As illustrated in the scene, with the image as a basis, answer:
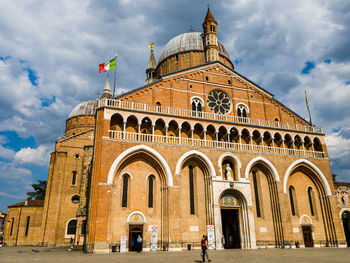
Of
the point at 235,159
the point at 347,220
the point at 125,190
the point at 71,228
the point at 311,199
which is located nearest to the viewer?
the point at 125,190

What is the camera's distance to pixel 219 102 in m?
28.4

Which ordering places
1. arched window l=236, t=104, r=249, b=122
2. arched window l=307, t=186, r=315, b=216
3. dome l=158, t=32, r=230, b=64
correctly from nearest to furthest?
arched window l=307, t=186, r=315, b=216 < arched window l=236, t=104, r=249, b=122 < dome l=158, t=32, r=230, b=64

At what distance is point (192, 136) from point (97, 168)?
8.61m

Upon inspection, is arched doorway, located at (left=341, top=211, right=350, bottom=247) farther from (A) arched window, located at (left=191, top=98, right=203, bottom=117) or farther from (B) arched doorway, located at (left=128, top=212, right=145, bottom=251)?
(B) arched doorway, located at (left=128, top=212, right=145, bottom=251)

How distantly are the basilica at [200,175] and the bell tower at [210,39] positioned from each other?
5.6 inches

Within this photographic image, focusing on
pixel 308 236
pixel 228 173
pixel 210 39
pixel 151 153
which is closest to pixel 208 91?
pixel 210 39

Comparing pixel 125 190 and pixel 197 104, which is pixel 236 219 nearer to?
pixel 125 190

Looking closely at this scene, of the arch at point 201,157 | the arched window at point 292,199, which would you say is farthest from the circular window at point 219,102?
the arched window at point 292,199

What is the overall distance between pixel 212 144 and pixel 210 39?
14.0 m

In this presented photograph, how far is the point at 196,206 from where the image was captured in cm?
2323

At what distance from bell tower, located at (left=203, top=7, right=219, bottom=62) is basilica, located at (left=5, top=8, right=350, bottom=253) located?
0.14 meters

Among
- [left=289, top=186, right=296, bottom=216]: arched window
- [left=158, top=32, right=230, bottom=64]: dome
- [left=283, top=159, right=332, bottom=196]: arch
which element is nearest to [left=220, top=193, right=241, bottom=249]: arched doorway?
[left=289, top=186, right=296, bottom=216]: arched window

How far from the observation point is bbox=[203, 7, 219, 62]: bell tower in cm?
3145

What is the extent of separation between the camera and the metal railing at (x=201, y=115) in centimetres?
2336
